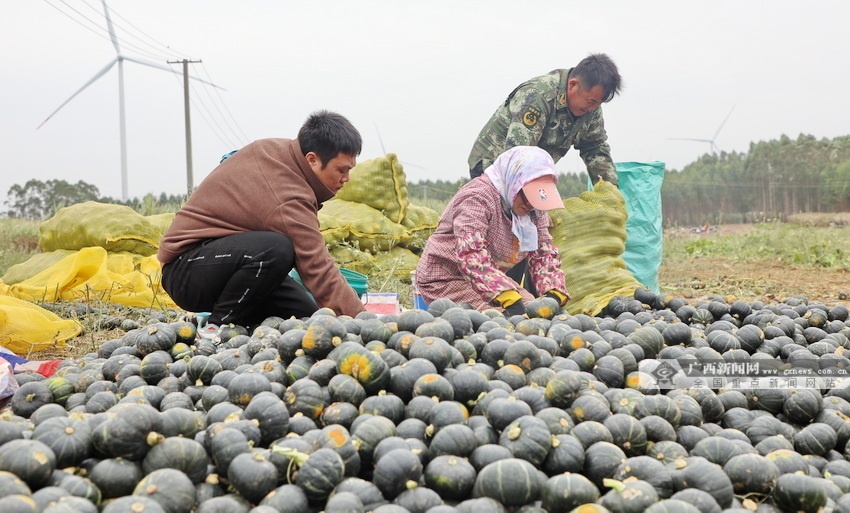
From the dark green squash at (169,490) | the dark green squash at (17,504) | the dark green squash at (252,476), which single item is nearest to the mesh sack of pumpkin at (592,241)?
the dark green squash at (252,476)

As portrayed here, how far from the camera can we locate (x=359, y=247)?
7949 millimetres

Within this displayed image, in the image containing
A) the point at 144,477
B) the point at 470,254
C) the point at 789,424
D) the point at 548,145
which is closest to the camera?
the point at 144,477

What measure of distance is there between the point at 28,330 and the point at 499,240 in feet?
10.5

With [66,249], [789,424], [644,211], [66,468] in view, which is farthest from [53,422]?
[66,249]

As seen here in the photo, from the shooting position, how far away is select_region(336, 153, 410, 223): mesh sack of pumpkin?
27.2 feet

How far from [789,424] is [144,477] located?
2226mm

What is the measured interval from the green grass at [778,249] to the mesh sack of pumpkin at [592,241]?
617 cm

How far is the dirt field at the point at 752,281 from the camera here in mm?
7680

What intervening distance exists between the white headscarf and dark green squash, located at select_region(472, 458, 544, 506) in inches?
113

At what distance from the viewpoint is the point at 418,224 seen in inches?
340

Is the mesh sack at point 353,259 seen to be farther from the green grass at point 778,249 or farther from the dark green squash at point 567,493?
the green grass at point 778,249

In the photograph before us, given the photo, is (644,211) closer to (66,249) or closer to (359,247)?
(359,247)

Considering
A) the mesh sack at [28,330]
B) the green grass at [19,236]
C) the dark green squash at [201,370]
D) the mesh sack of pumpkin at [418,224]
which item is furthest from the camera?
the green grass at [19,236]

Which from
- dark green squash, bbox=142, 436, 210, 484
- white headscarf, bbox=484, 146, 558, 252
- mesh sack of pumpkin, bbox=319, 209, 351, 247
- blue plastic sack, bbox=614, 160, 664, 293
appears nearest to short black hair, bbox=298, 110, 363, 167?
white headscarf, bbox=484, 146, 558, 252
